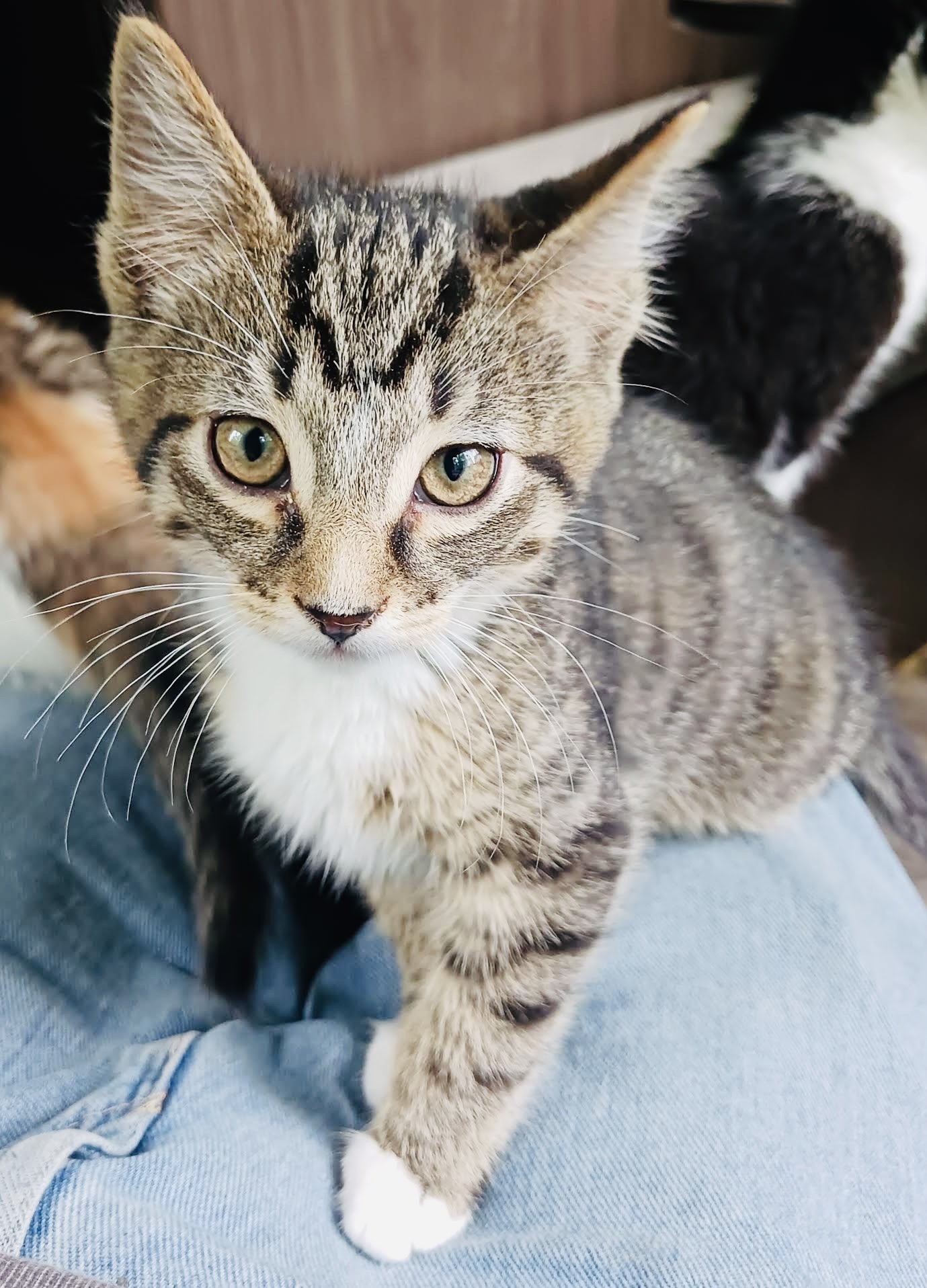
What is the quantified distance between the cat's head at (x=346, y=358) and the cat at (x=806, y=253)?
515 mm

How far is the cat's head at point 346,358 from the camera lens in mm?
587

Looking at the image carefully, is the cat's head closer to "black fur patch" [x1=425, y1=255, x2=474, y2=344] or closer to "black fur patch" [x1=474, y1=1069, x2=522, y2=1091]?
"black fur patch" [x1=425, y1=255, x2=474, y2=344]

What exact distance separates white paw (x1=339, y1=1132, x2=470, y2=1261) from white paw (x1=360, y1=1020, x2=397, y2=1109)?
2.3 inches

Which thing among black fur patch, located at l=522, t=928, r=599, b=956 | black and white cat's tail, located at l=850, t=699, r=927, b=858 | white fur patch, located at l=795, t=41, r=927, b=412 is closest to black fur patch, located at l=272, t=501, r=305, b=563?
black fur patch, located at l=522, t=928, r=599, b=956

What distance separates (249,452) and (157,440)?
0.29 feet

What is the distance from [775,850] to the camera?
947 millimetres

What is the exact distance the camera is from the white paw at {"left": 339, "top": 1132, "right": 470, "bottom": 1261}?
0.67 meters

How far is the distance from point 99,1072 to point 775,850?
637 mm

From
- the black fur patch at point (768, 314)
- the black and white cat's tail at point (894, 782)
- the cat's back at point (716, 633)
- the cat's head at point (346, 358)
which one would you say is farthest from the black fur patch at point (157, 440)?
the black and white cat's tail at point (894, 782)

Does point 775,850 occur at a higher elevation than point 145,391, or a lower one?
lower

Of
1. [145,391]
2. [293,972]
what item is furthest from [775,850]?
[145,391]

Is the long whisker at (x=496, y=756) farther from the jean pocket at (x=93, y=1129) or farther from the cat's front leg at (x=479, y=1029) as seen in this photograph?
the jean pocket at (x=93, y=1129)

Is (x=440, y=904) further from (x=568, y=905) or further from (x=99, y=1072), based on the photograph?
(x=99, y=1072)

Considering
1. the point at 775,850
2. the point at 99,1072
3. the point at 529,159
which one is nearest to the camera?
the point at 99,1072
